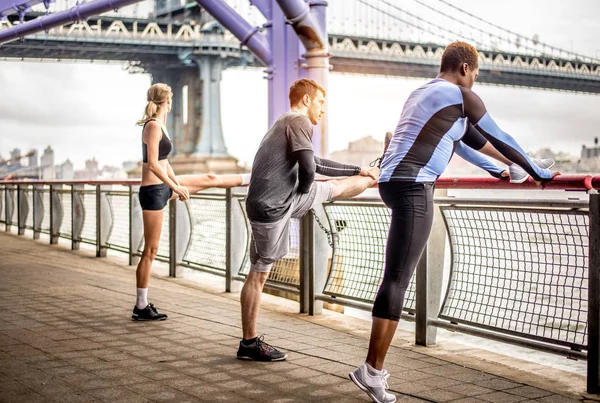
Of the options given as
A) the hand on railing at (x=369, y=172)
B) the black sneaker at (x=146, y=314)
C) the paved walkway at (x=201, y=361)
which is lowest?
the paved walkway at (x=201, y=361)

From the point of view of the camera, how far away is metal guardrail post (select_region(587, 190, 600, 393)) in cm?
381

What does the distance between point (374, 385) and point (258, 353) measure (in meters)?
0.94

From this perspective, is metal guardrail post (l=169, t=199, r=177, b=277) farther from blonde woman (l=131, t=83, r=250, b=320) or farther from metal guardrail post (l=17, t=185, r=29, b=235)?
metal guardrail post (l=17, t=185, r=29, b=235)

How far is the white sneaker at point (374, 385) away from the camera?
3.46 metres

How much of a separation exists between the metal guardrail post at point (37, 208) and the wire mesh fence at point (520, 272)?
32.4ft

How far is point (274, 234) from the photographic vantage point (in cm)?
423

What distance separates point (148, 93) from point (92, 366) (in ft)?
6.45

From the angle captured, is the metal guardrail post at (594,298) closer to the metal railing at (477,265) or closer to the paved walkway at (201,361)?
the metal railing at (477,265)

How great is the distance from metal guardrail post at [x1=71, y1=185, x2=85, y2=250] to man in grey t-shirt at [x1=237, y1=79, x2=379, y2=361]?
23.8 feet

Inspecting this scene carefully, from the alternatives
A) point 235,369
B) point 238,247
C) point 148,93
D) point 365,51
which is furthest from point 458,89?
point 365,51

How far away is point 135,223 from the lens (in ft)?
30.5

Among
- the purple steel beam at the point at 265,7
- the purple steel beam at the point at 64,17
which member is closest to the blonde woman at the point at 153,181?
the purple steel beam at the point at 265,7

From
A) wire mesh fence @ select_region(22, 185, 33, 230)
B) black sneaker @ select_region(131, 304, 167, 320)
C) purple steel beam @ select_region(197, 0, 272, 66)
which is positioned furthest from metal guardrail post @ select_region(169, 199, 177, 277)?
wire mesh fence @ select_region(22, 185, 33, 230)

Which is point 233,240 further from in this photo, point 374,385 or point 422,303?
point 374,385
